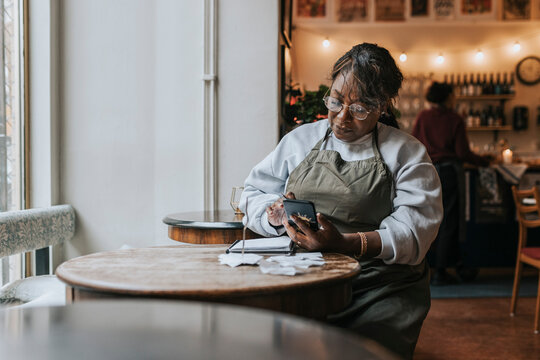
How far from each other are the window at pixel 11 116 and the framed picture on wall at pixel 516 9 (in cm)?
705

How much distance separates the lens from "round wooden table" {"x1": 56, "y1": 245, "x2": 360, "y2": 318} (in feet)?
3.82

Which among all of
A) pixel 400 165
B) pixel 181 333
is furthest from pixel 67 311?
pixel 400 165

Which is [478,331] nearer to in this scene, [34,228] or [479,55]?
[34,228]

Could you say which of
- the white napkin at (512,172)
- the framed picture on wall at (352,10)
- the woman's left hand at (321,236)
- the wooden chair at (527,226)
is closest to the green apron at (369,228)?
the woman's left hand at (321,236)

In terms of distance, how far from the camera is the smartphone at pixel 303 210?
158cm

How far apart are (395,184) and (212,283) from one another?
2.77 feet

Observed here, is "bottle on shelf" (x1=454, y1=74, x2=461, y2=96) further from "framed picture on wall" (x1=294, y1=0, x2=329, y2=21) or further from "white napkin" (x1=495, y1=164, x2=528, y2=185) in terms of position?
"white napkin" (x1=495, y1=164, x2=528, y2=185)

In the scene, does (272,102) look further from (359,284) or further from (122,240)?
(359,284)

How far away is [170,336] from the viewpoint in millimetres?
690

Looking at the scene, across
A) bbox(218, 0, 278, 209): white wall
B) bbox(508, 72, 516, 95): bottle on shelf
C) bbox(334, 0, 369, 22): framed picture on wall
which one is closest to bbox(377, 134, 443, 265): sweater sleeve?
bbox(218, 0, 278, 209): white wall

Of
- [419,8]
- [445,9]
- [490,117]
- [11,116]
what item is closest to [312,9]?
[419,8]

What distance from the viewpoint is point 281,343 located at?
667 mm

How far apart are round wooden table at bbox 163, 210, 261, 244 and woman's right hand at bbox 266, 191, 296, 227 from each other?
0.50 metres

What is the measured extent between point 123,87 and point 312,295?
2465mm
